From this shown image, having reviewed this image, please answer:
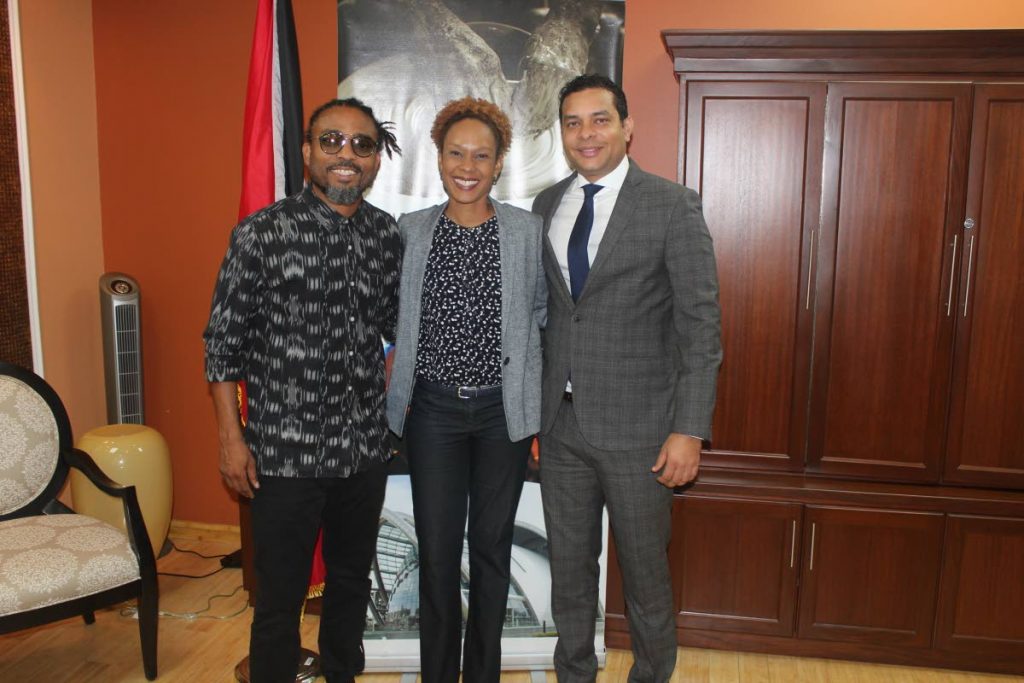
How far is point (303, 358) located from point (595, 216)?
816mm

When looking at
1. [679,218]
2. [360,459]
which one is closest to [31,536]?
[360,459]

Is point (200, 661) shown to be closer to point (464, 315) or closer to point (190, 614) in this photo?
point (190, 614)

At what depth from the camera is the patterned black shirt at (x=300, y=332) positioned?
1889mm

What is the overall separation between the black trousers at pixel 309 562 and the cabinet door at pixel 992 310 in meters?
1.82

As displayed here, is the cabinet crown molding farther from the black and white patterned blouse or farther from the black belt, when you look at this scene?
the black belt

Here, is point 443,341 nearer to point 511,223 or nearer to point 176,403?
point 511,223

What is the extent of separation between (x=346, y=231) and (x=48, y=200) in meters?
1.89

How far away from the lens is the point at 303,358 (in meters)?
1.92

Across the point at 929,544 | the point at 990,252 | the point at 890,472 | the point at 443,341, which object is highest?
the point at 990,252

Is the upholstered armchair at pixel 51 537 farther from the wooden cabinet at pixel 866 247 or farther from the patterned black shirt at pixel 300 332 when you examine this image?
the wooden cabinet at pixel 866 247

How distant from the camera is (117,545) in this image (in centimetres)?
241

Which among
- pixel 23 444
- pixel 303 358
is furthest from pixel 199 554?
pixel 303 358

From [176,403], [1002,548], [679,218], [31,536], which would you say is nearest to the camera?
[679,218]

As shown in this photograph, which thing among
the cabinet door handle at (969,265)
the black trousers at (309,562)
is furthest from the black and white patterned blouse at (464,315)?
the cabinet door handle at (969,265)
